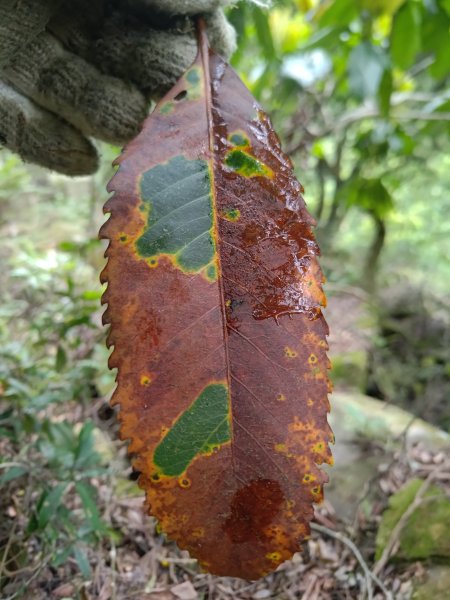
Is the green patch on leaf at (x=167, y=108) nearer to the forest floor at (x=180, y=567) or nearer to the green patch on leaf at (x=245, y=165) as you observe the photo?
the green patch on leaf at (x=245, y=165)

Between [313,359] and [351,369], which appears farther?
[351,369]

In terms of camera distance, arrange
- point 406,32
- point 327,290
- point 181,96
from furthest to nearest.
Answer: point 327,290 → point 406,32 → point 181,96

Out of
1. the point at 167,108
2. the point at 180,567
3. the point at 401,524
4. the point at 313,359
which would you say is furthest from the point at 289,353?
the point at 401,524

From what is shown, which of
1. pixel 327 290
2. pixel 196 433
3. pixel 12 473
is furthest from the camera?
pixel 327 290

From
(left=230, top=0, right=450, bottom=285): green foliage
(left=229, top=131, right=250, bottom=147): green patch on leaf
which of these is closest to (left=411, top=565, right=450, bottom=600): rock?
(left=229, top=131, right=250, bottom=147): green patch on leaf

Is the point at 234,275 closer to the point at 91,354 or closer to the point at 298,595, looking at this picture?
the point at 298,595

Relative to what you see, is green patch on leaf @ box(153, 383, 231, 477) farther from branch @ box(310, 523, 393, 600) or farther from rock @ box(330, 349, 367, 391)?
rock @ box(330, 349, 367, 391)

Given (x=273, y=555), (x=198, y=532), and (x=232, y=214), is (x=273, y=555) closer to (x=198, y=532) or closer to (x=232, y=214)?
(x=198, y=532)

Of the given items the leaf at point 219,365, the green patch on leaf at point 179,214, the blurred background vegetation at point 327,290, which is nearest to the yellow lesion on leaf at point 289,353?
the leaf at point 219,365
